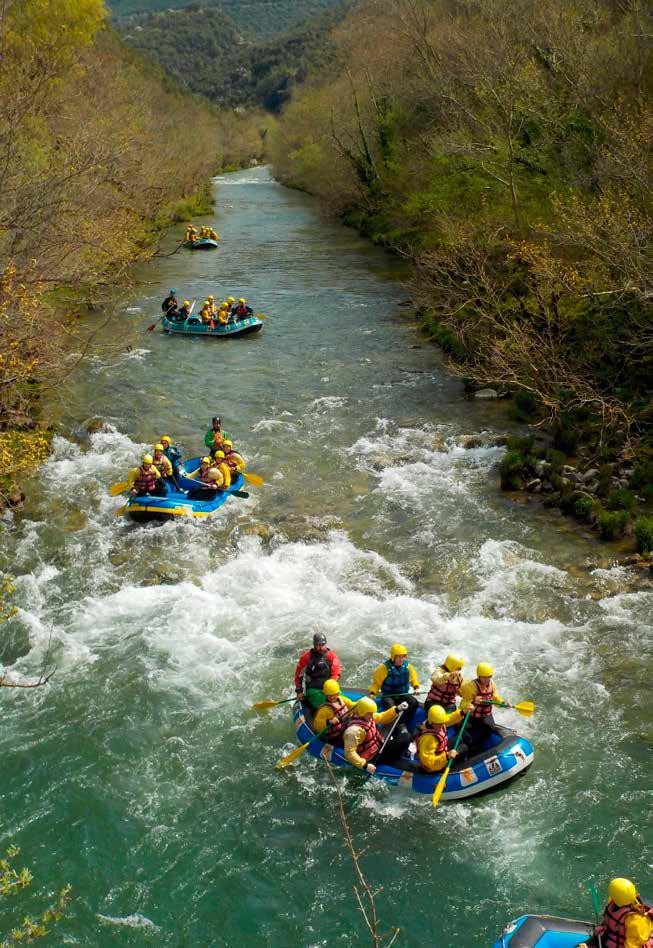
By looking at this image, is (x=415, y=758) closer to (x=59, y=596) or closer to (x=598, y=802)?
(x=598, y=802)

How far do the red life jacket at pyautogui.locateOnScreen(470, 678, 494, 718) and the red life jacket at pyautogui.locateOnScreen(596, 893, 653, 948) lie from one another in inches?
127

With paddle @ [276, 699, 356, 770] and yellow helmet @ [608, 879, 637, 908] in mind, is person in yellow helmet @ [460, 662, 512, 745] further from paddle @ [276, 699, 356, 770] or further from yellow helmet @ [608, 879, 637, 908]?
yellow helmet @ [608, 879, 637, 908]

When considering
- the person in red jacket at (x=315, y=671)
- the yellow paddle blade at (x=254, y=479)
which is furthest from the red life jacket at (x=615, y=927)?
the yellow paddle blade at (x=254, y=479)

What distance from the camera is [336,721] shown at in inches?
385

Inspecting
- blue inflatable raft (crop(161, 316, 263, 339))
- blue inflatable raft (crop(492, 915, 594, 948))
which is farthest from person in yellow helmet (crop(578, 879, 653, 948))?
blue inflatable raft (crop(161, 316, 263, 339))

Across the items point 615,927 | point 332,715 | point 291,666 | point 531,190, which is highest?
point 531,190

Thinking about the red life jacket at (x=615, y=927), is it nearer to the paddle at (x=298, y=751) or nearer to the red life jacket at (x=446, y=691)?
the red life jacket at (x=446, y=691)

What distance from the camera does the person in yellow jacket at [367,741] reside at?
30.9ft

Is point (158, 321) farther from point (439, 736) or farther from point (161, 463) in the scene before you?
point (439, 736)

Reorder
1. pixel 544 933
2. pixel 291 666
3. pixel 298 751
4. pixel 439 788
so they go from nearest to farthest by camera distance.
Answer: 1. pixel 544 933
2. pixel 439 788
3. pixel 298 751
4. pixel 291 666

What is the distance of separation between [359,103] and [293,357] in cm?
2227

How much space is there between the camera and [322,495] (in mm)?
16172

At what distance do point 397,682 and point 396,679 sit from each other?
4cm

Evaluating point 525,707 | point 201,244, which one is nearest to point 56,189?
point 525,707
